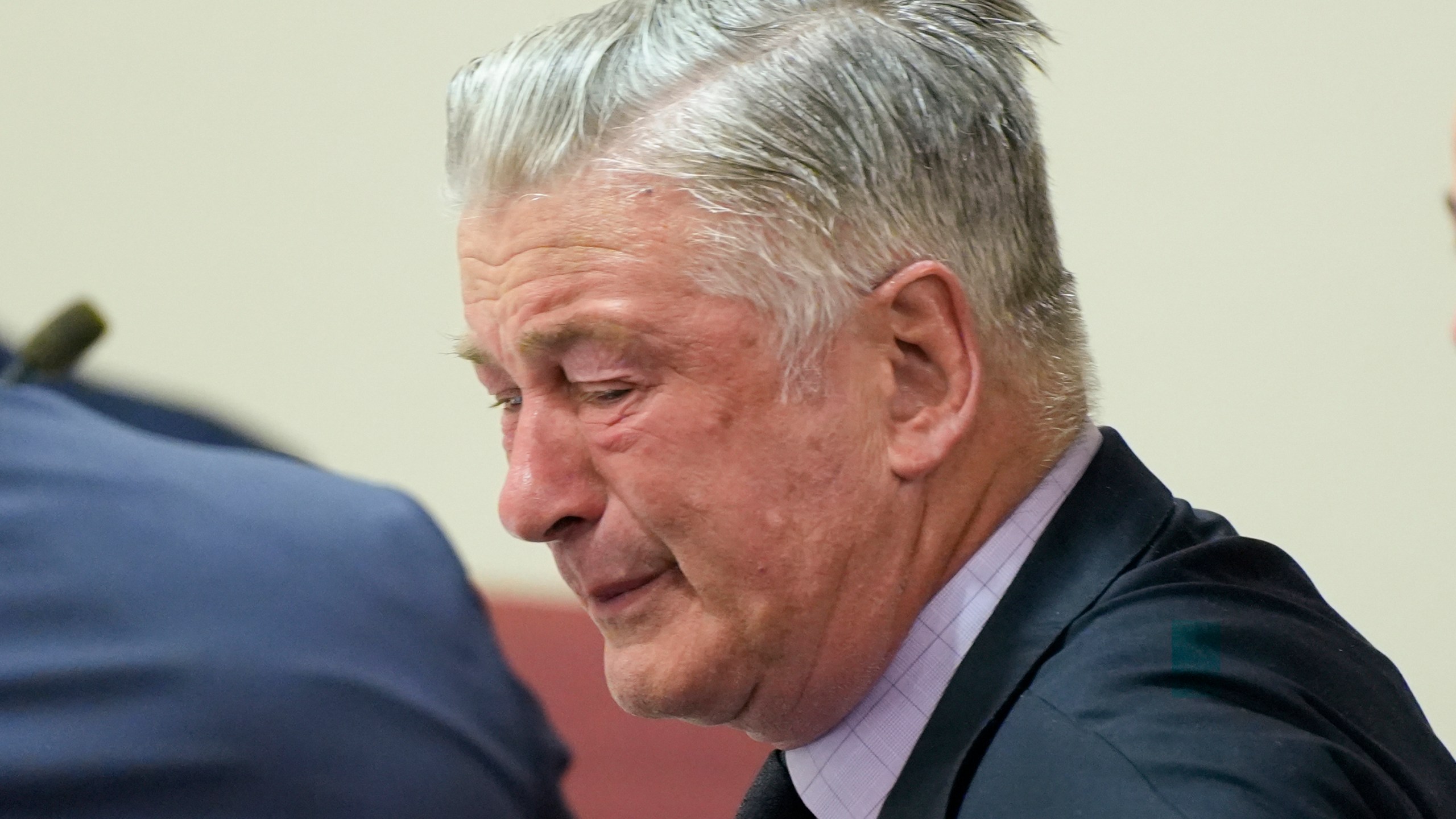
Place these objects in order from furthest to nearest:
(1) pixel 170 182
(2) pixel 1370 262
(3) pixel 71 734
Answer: (1) pixel 170 182 < (2) pixel 1370 262 < (3) pixel 71 734

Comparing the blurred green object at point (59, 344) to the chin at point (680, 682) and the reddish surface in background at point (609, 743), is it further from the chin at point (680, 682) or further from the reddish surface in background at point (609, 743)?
the reddish surface in background at point (609, 743)

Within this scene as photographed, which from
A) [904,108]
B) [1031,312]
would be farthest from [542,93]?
[1031,312]

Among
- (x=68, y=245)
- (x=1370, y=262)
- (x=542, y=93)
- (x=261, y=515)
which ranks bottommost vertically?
(x=68, y=245)

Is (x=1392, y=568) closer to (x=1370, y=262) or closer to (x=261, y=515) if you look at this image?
(x=1370, y=262)

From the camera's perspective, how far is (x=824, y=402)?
0.91 meters

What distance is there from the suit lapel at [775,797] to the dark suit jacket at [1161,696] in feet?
0.71

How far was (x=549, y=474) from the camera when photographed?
0.95 metres

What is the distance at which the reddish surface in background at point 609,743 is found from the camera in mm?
2002

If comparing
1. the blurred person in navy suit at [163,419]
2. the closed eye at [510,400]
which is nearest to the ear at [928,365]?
the closed eye at [510,400]

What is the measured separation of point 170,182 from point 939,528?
1.86 m

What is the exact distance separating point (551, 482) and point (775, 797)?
0.30 meters

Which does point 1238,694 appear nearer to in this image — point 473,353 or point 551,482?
point 551,482

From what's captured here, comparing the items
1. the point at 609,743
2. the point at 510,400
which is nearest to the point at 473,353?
the point at 510,400

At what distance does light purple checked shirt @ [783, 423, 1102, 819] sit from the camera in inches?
36.9
